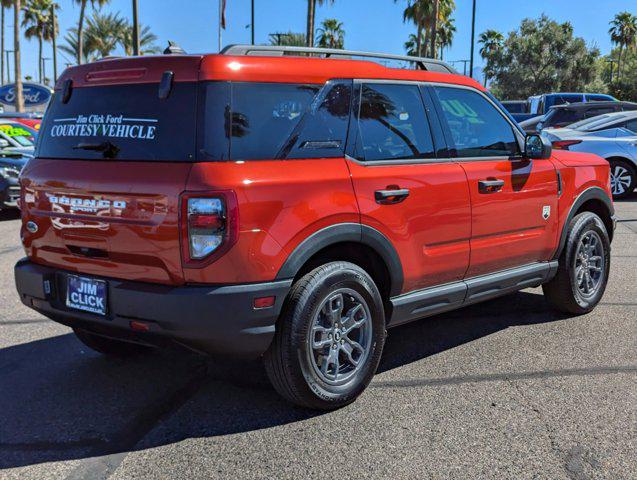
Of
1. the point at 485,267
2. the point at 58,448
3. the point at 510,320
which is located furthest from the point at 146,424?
the point at 510,320

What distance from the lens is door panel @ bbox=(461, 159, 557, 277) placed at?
4344 millimetres

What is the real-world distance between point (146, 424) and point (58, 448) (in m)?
0.44

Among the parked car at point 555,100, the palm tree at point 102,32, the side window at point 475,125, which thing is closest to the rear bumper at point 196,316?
the side window at point 475,125

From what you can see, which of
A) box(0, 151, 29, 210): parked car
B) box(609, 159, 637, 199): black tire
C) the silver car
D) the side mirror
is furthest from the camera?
box(609, 159, 637, 199): black tire

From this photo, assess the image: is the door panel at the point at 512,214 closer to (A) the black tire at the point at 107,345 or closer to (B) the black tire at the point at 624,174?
(A) the black tire at the point at 107,345

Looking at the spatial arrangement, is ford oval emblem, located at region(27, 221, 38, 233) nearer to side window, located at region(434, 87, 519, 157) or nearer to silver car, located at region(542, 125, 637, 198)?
side window, located at region(434, 87, 519, 157)

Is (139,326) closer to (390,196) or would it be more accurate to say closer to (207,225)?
(207,225)

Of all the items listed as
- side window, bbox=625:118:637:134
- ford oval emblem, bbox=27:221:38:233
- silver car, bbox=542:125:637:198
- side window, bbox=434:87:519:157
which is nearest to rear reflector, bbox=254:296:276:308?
ford oval emblem, bbox=27:221:38:233

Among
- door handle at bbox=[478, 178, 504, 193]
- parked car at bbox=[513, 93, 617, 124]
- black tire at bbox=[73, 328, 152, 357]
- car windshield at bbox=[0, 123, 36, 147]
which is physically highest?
parked car at bbox=[513, 93, 617, 124]

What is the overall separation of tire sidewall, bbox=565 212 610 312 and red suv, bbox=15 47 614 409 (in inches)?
44.9

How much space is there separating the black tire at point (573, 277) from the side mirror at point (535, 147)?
2.38ft

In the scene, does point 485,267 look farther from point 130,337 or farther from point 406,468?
point 130,337

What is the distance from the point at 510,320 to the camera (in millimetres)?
5312

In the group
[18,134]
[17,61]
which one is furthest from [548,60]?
[18,134]
